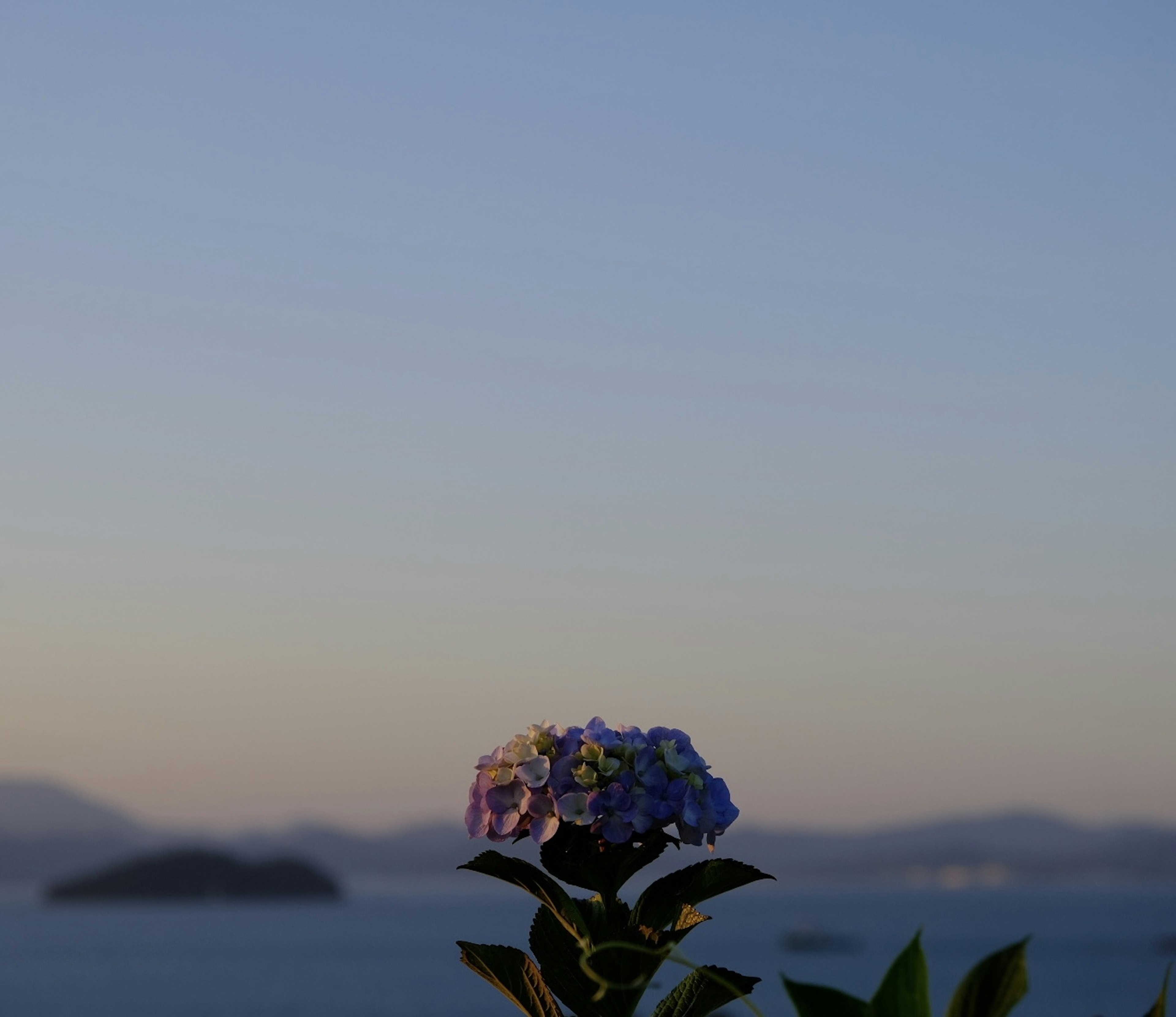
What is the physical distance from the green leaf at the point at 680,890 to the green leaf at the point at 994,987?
3.73ft

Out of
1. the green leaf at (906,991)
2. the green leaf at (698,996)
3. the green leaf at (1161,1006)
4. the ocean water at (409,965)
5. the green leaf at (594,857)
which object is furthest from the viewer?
the ocean water at (409,965)

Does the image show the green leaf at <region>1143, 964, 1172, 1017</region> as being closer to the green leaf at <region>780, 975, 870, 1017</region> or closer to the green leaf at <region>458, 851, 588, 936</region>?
the green leaf at <region>780, 975, 870, 1017</region>

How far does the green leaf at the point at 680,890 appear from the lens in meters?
3.19

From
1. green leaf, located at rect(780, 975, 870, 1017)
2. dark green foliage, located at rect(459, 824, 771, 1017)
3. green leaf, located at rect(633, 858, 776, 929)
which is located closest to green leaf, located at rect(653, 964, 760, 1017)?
dark green foliage, located at rect(459, 824, 771, 1017)

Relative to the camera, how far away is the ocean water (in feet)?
275

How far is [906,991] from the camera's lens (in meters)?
2.09

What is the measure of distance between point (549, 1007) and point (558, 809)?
0.42 m

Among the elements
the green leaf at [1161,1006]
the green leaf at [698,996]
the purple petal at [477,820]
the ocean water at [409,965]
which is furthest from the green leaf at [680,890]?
the ocean water at [409,965]

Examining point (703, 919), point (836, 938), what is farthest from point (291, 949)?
point (703, 919)

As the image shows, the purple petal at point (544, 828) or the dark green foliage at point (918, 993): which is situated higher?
the purple petal at point (544, 828)

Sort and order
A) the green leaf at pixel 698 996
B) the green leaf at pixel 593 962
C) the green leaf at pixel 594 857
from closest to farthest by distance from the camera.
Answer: the green leaf at pixel 698 996, the green leaf at pixel 593 962, the green leaf at pixel 594 857

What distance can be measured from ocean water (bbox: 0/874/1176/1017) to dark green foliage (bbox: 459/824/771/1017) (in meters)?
43.7

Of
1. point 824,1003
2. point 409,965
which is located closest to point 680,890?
point 824,1003

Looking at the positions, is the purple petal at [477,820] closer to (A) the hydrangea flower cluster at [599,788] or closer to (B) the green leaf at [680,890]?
(A) the hydrangea flower cluster at [599,788]
